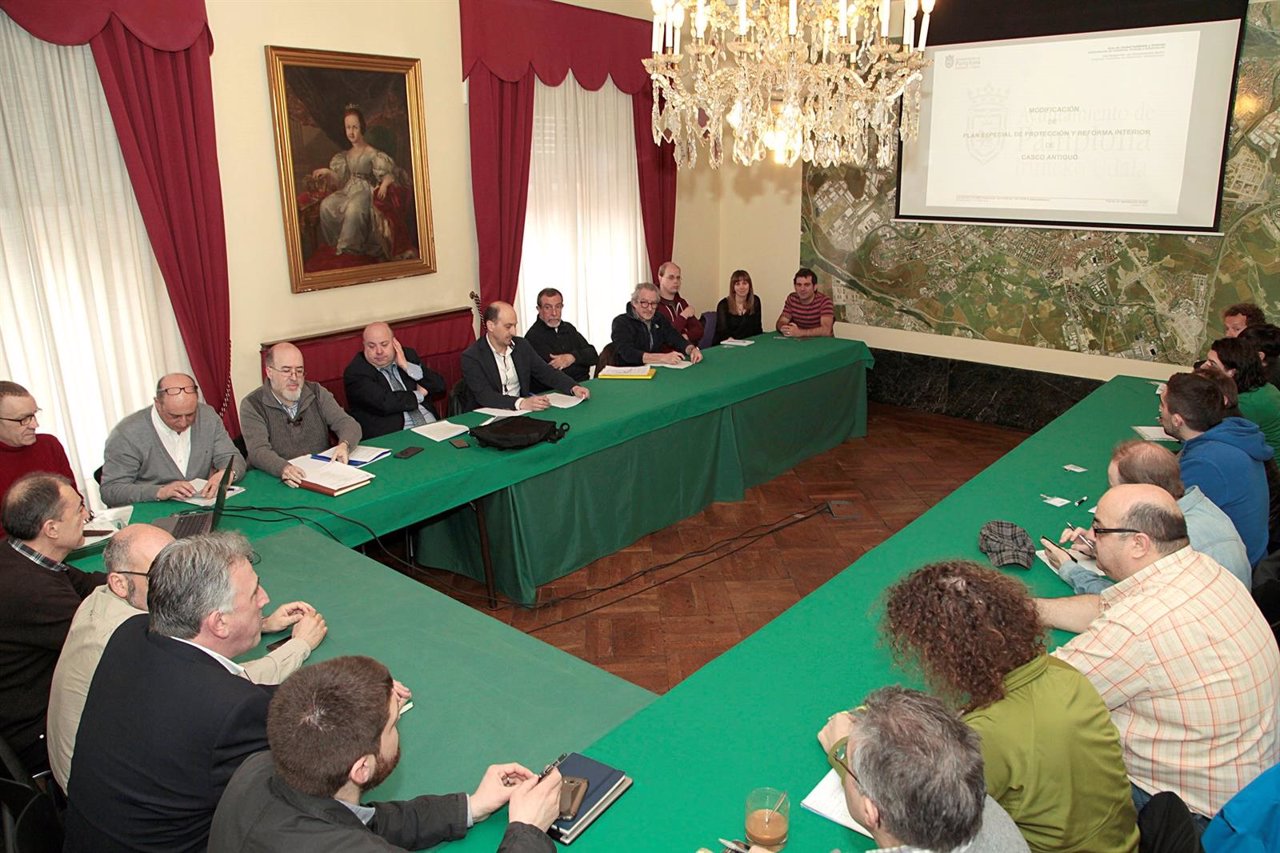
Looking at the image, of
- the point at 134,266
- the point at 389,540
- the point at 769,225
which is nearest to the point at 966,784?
the point at 389,540

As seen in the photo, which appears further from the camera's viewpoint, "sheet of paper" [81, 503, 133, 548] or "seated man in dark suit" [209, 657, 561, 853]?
"sheet of paper" [81, 503, 133, 548]

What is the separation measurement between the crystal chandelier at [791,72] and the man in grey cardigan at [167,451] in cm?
237

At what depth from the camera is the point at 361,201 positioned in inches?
→ 210

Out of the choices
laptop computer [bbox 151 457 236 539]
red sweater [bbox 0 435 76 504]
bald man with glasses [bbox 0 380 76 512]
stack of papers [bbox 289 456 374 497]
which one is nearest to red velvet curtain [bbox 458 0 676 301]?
stack of papers [bbox 289 456 374 497]

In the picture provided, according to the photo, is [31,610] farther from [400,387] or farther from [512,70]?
[512,70]

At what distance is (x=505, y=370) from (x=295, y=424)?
126cm

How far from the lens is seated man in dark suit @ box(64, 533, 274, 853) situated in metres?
1.74

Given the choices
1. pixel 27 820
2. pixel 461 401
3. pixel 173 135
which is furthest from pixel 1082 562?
pixel 173 135

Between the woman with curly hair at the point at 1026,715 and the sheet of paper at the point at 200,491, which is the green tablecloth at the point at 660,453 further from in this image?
the woman with curly hair at the point at 1026,715

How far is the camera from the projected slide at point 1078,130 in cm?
559

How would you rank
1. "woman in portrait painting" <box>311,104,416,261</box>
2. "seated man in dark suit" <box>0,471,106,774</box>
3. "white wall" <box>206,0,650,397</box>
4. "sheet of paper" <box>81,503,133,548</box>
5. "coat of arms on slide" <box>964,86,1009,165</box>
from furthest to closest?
"coat of arms on slide" <box>964,86,1009,165</box> < "woman in portrait painting" <box>311,104,416,261</box> < "white wall" <box>206,0,650,397</box> < "sheet of paper" <box>81,503,133,548</box> < "seated man in dark suit" <box>0,471,106,774</box>

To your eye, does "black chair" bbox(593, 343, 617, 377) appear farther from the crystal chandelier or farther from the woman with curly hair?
the woman with curly hair

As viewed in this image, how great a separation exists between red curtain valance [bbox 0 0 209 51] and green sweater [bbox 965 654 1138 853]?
4.58 metres

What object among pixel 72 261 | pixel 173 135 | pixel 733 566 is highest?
pixel 173 135
